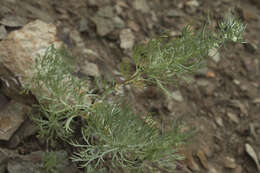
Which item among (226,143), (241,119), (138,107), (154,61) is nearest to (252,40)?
(241,119)

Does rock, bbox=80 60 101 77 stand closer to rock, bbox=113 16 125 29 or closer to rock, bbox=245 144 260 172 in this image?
rock, bbox=113 16 125 29

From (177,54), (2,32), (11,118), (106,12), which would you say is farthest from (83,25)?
(177,54)

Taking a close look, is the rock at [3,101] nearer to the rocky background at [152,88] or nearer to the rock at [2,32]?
the rocky background at [152,88]


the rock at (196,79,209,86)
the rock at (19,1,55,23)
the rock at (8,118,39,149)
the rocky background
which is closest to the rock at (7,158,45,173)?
the rocky background

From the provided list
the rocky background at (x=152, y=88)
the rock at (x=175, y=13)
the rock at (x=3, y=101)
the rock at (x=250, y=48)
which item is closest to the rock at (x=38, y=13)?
the rocky background at (x=152, y=88)

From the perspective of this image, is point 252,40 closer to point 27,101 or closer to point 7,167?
point 27,101

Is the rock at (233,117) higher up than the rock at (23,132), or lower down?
lower down

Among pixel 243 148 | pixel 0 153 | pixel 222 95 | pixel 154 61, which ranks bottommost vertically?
pixel 243 148

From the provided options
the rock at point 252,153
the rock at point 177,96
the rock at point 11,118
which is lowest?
the rock at point 252,153
